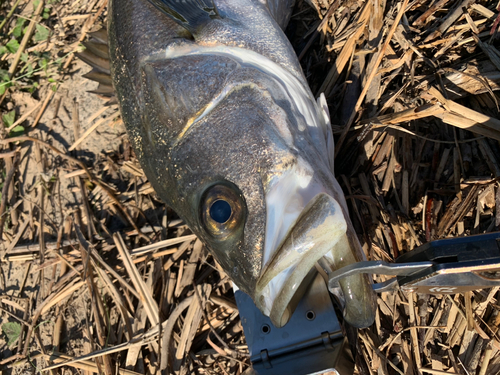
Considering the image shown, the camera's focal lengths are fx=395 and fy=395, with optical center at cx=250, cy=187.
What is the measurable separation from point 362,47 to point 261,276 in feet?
6.08

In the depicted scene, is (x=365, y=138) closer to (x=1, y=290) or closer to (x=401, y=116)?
(x=401, y=116)

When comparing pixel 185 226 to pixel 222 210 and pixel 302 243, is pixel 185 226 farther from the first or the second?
pixel 302 243

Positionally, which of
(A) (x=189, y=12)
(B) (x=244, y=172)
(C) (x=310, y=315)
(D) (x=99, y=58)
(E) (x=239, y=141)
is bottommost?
(C) (x=310, y=315)

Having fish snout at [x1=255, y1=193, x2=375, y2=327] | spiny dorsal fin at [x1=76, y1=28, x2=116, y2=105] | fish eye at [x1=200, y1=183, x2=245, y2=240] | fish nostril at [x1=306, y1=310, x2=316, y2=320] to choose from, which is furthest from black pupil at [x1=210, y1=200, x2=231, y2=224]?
spiny dorsal fin at [x1=76, y1=28, x2=116, y2=105]

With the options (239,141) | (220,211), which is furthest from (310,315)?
(239,141)

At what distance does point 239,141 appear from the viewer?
6.06ft

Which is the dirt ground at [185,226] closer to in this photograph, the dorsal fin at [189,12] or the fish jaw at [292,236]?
the fish jaw at [292,236]

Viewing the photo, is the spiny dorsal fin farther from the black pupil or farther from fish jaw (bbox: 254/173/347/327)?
fish jaw (bbox: 254/173/347/327)

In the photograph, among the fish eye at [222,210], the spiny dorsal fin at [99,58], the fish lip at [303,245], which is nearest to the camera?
the fish lip at [303,245]

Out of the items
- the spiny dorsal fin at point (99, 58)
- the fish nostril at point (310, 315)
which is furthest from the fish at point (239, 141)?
the spiny dorsal fin at point (99, 58)

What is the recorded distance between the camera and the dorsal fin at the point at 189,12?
2123 mm

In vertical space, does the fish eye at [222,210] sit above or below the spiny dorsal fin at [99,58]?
below

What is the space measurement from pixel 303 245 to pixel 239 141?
23.2 inches

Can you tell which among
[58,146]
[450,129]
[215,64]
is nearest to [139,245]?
[58,146]
